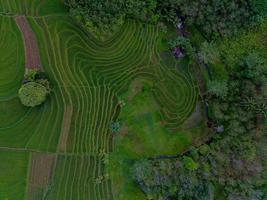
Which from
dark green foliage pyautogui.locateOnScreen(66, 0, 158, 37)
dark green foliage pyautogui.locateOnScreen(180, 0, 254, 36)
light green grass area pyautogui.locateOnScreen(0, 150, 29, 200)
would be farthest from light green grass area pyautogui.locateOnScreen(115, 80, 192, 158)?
light green grass area pyautogui.locateOnScreen(0, 150, 29, 200)

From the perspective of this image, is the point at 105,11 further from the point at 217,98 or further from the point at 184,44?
the point at 217,98

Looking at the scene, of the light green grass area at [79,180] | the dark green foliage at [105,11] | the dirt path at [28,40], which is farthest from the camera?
the dirt path at [28,40]

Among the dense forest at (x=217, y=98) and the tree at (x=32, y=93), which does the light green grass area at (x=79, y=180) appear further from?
the tree at (x=32, y=93)

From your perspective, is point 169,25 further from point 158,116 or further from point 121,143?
point 121,143

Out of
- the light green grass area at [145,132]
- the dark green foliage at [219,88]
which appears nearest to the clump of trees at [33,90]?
the light green grass area at [145,132]

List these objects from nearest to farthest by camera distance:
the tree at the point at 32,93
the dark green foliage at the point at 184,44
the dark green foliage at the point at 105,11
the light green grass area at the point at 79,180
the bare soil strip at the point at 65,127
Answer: the tree at the point at 32,93, the dark green foliage at the point at 105,11, the light green grass area at the point at 79,180, the bare soil strip at the point at 65,127, the dark green foliage at the point at 184,44

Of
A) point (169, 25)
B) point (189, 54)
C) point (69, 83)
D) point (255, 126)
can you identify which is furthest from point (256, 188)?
point (69, 83)

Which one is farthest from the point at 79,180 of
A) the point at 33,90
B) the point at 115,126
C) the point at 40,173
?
the point at 33,90
